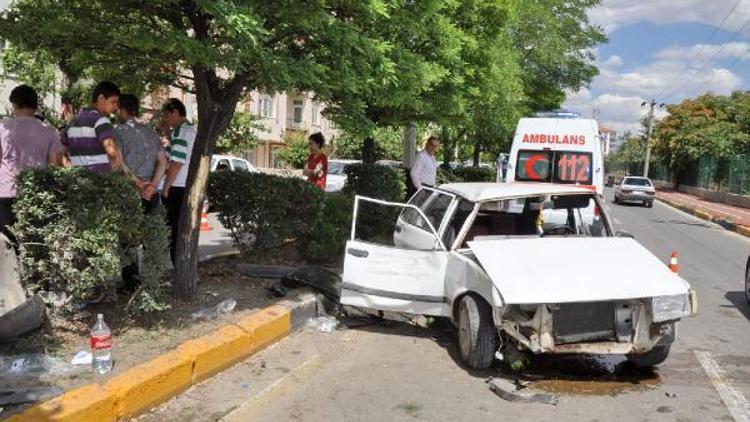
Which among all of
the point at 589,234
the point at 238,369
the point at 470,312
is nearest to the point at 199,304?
the point at 238,369

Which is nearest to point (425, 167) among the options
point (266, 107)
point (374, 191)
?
point (374, 191)

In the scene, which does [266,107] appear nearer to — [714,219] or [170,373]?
[714,219]

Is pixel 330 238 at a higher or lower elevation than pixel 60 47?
lower

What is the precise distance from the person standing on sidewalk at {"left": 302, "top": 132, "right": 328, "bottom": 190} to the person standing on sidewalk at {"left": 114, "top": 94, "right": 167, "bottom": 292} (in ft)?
11.8

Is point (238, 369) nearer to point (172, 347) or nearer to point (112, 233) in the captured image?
point (172, 347)

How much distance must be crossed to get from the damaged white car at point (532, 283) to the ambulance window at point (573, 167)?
6003mm

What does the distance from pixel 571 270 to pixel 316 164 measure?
5.26m

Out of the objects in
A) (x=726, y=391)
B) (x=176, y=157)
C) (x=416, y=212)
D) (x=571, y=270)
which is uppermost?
(x=176, y=157)

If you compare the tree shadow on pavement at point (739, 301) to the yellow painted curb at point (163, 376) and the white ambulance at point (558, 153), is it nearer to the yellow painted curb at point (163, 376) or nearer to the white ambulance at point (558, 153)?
the white ambulance at point (558, 153)

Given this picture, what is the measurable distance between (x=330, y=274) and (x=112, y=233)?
118 inches

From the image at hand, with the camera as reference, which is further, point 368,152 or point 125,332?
point 368,152

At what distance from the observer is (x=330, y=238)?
889 cm

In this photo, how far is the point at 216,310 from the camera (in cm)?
591

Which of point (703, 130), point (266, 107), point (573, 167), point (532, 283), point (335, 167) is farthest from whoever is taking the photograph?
point (703, 130)
